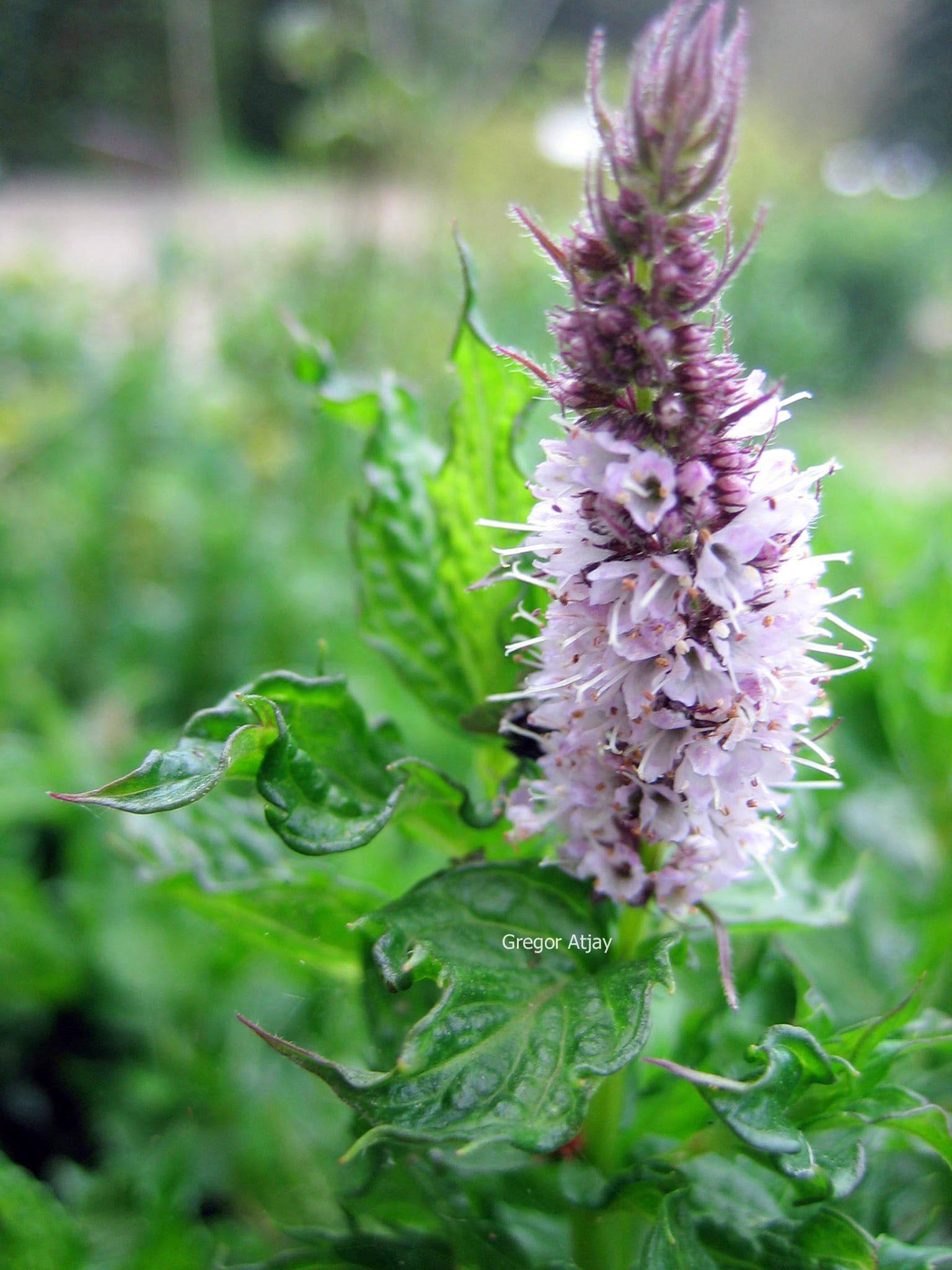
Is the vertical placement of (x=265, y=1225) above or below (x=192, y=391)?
below

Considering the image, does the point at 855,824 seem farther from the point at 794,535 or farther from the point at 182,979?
the point at 182,979

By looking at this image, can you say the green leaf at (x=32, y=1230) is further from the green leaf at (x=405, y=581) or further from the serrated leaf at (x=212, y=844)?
the green leaf at (x=405, y=581)

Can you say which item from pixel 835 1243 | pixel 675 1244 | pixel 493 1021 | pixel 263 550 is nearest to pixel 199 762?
pixel 493 1021

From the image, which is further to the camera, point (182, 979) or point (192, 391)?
point (192, 391)

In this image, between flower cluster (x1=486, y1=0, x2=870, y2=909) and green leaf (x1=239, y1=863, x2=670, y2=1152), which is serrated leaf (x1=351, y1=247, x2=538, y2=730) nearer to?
Answer: flower cluster (x1=486, y1=0, x2=870, y2=909)

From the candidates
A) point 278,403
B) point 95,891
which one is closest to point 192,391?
point 278,403

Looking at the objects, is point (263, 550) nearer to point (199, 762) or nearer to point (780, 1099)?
point (199, 762)

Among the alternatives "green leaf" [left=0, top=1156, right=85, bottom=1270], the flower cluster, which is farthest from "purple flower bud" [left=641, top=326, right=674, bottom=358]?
"green leaf" [left=0, top=1156, right=85, bottom=1270]
